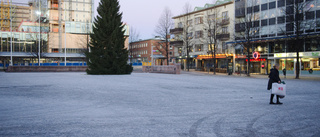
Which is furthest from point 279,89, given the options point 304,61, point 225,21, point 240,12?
point 225,21

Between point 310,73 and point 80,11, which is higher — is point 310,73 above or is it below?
below

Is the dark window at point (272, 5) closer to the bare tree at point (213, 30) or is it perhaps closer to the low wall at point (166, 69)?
the bare tree at point (213, 30)

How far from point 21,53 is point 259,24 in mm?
54157

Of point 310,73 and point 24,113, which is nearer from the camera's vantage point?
point 24,113

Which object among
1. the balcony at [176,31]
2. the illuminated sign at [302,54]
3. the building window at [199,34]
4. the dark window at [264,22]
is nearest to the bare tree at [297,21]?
the illuminated sign at [302,54]

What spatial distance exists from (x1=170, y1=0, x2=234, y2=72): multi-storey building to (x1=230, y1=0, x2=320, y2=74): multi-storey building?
2.35 m

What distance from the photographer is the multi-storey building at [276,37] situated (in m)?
40.3

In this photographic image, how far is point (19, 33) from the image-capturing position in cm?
7100

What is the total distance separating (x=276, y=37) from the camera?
4412 cm

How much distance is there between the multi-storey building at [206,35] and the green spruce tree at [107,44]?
19.7 metres

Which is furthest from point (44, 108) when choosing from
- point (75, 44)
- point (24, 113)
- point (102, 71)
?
point (75, 44)

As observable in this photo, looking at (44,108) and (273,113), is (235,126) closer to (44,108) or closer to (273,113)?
(273,113)

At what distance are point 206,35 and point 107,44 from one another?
2982 cm

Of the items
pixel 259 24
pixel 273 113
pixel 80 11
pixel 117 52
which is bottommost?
pixel 273 113
